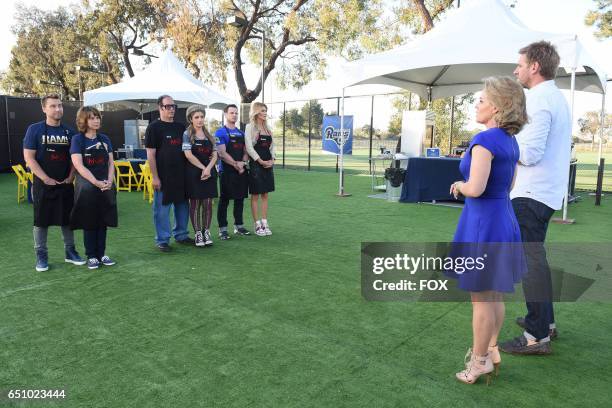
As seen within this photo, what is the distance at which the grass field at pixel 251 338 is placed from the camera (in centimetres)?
240

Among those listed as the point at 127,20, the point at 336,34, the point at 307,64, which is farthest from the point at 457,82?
the point at 127,20

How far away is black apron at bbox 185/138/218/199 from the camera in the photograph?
17.5 feet

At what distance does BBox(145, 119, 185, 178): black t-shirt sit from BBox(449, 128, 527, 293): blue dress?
12.5 ft

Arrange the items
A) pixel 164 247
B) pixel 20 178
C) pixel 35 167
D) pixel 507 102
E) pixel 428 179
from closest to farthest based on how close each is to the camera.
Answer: pixel 507 102 → pixel 35 167 → pixel 164 247 → pixel 20 178 → pixel 428 179

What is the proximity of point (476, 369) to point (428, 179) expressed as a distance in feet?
22.8

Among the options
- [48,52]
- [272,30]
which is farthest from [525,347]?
[48,52]

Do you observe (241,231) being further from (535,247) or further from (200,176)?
(535,247)

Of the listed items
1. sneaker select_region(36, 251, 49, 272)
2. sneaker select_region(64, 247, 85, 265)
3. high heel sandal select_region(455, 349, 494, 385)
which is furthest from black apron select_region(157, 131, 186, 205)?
high heel sandal select_region(455, 349, 494, 385)

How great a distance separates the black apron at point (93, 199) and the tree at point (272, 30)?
653 inches

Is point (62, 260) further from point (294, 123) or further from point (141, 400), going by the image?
point (294, 123)

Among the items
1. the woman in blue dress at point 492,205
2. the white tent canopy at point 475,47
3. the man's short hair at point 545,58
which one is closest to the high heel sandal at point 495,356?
the woman in blue dress at point 492,205

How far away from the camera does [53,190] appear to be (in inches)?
169

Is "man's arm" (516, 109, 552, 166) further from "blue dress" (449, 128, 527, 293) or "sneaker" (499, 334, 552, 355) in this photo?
"sneaker" (499, 334, 552, 355)

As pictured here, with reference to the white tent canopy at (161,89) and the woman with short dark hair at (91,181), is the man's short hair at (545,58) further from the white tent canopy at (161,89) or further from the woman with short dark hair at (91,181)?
the white tent canopy at (161,89)
